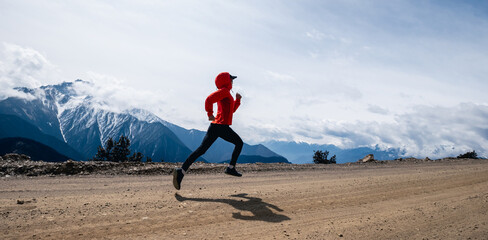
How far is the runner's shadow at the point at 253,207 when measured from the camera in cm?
448

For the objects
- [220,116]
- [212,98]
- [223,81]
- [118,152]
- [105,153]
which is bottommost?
[105,153]

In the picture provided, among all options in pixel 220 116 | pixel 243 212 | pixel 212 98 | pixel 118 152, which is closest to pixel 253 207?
pixel 243 212

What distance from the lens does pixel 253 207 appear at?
509 cm

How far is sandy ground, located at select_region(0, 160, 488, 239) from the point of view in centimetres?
378

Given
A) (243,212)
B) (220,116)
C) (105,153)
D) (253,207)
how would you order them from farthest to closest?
(105,153)
(220,116)
(253,207)
(243,212)

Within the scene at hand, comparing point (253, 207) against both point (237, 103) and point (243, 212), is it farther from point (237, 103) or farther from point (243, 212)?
point (237, 103)

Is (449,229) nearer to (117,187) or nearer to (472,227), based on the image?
(472,227)

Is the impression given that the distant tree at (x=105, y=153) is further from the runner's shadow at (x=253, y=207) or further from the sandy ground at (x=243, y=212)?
the runner's shadow at (x=253, y=207)

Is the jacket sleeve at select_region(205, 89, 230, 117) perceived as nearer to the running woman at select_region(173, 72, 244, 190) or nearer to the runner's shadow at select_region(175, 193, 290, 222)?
the running woman at select_region(173, 72, 244, 190)

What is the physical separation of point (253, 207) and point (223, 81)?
2985mm

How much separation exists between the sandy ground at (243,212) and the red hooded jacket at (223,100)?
5.33 ft

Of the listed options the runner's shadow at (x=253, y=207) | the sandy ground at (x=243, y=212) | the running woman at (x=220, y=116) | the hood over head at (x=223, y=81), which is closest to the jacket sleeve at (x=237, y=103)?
the running woman at (x=220, y=116)

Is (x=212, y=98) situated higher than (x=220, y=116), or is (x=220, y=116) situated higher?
(x=212, y=98)

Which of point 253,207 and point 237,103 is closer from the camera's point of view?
point 253,207
